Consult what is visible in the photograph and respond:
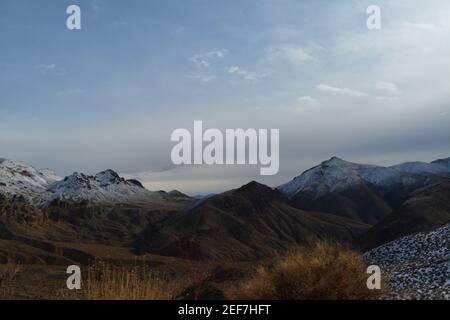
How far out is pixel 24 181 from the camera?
13700 cm

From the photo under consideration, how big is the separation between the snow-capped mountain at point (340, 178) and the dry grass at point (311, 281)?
12682 cm

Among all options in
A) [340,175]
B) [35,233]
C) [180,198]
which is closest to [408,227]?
[35,233]

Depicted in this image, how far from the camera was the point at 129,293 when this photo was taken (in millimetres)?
7910

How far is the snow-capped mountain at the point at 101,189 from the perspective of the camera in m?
127

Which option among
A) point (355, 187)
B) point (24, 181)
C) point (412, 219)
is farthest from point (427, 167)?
point (24, 181)

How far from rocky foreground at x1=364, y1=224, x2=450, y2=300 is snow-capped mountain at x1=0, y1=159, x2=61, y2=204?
101m

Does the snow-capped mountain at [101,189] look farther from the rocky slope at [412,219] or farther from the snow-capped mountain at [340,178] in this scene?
the rocky slope at [412,219]

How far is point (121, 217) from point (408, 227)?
66.6 meters

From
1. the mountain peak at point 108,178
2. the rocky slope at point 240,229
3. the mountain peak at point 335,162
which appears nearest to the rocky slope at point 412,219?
the rocky slope at point 240,229

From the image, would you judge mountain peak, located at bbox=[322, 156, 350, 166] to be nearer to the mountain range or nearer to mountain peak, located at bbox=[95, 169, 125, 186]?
the mountain range

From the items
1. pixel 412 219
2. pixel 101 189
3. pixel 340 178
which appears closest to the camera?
pixel 412 219

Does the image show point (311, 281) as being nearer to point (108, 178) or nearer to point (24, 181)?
point (24, 181)

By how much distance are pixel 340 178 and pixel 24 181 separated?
8308 cm
